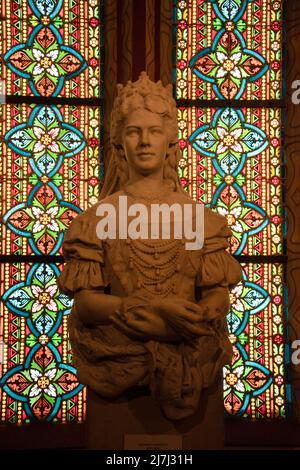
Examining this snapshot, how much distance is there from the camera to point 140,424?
254 inches

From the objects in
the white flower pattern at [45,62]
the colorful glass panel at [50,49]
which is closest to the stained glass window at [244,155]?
the colorful glass panel at [50,49]

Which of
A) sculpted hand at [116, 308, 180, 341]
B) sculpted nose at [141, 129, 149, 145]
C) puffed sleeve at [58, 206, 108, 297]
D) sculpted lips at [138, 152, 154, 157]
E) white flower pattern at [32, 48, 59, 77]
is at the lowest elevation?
sculpted hand at [116, 308, 180, 341]

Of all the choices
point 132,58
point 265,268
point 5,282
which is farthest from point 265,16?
point 5,282

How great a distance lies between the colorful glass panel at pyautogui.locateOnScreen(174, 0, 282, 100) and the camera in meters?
8.70

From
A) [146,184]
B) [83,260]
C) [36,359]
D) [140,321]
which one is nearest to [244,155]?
[36,359]

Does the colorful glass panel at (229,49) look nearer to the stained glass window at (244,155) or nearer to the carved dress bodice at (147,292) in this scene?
the stained glass window at (244,155)

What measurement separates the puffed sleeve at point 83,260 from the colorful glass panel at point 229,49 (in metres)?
2.27

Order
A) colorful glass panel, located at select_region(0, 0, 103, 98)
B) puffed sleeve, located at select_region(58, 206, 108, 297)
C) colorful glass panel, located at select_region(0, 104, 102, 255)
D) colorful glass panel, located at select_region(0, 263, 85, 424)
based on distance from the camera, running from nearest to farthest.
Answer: puffed sleeve, located at select_region(58, 206, 108, 297), colorful glass panel, located at select_region(0, 263, 85, 424), colorful glass panel, located at select_region(0, 104, 102, 255), colorful glass panel, located at select_region(0, 0, 103, 98)

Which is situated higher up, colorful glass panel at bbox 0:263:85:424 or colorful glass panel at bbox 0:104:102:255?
colorful glass panel at bbox 0:104:102:255

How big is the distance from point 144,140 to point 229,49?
232cm

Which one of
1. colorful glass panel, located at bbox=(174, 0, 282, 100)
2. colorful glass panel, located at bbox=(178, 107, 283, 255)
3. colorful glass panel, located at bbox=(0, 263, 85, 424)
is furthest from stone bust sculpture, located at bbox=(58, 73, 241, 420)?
colorful glass panel, located at bbox=(174, 0, 282, 100)

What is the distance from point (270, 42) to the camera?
877cm

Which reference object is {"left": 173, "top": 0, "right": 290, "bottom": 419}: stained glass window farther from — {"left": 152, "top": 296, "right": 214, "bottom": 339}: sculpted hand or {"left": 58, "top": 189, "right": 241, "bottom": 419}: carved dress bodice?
{"left": 152, "top": 296, "right": 214, "bottom": 339}: sculpted hand

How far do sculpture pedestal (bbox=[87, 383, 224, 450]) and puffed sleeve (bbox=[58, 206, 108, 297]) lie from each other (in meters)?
0.51
